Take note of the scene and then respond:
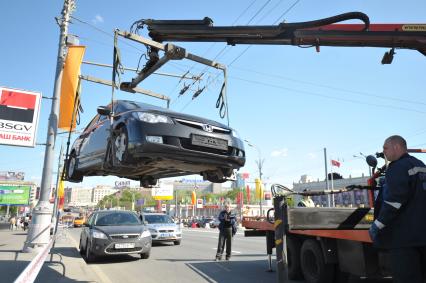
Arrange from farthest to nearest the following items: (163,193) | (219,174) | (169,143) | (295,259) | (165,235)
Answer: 1. (163,193)
2. (165,235)
3. (295,259)
4. (219,174)
5. (169,143)

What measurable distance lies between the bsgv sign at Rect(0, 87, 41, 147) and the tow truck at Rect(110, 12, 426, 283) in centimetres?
558

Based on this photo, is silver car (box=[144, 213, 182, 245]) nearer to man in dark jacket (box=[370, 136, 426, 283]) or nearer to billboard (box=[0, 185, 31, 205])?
man in dark jacket (box=[370, 136, 426, 283])

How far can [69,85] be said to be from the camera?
34.6 ft

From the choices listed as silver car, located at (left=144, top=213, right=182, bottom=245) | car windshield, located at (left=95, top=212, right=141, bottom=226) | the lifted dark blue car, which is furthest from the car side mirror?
silver car, located at (left=144, top=213, right=182, bottom=245)

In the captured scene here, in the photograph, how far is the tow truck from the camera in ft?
17.2

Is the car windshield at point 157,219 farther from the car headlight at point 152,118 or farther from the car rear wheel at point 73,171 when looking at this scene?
the car headlight at point 152,118

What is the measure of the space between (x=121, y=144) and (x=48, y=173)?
5306mm

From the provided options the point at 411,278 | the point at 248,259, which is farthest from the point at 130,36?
the point at 248,259

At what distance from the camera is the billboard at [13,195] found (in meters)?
55.2

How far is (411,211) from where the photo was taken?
316cm

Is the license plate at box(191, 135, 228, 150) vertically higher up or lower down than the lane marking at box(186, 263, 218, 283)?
higher up

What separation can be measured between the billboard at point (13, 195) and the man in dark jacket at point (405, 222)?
6154cm

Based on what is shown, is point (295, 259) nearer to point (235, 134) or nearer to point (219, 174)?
point (219, 174)

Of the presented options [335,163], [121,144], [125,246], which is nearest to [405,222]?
[121,144]
